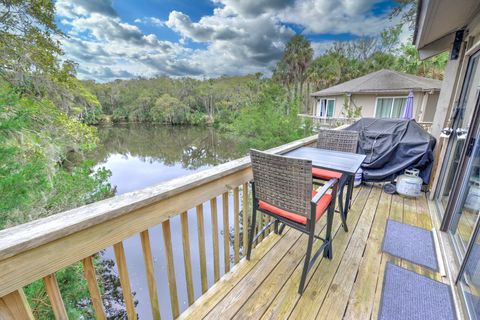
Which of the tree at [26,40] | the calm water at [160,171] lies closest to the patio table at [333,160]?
the calm water at [160,171]

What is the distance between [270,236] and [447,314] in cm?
142

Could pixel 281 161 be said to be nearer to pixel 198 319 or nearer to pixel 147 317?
pixel 198 319

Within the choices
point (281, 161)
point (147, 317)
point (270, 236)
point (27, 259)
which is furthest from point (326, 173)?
point (147, 317)

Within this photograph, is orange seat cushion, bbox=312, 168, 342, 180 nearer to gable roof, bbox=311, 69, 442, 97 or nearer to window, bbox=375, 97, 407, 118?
gable roof, bbox=311, 69, 442, 97

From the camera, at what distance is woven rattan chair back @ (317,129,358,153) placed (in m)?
2.83

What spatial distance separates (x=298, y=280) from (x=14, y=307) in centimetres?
170

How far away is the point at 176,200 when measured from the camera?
1.22 meters

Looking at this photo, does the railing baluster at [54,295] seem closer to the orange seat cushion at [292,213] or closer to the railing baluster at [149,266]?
the railing baluster at [149,266]

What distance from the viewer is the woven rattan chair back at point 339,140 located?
283cm

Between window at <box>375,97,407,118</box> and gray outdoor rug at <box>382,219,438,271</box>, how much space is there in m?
11.2

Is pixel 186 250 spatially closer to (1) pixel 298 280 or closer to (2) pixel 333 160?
(1) pixel 298 280

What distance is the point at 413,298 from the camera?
158 centimetres

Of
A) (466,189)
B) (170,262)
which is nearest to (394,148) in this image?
(466,189)

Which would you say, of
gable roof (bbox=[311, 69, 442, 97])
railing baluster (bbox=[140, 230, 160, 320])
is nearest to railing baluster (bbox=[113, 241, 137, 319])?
railing baluster (bbox=[140, 230, 160, 320])
